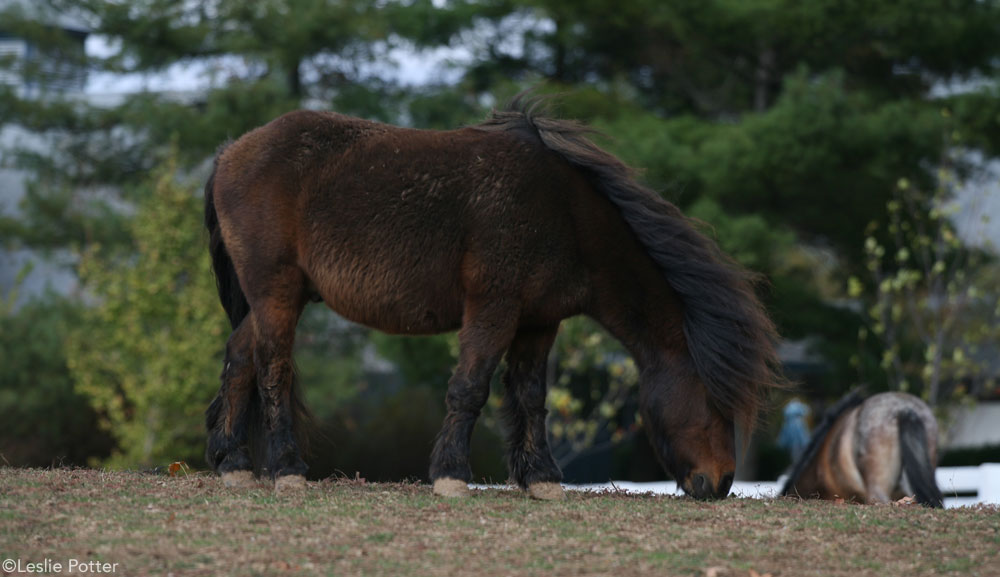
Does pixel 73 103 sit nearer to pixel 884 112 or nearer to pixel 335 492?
pixel 884 112

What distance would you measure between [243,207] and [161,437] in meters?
14.2

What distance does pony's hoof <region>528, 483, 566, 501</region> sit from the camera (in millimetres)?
6648

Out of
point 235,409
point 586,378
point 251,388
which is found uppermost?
point 251,388

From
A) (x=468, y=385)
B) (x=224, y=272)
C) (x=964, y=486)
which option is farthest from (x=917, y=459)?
(x=224, y=272)

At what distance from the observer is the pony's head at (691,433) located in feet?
21.7

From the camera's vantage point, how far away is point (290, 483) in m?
6.65

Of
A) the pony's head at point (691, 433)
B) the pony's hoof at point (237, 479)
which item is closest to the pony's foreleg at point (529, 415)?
the pony's head at point (691, 433)

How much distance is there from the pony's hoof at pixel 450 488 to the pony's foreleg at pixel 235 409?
4.23 feet

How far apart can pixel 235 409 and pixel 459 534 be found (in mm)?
2304

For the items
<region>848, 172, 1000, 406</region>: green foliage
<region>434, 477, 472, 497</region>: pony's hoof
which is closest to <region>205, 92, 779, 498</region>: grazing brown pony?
<region>434, 477, 472, 497</region>: pony's hoof

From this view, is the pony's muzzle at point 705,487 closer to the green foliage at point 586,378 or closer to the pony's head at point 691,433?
the pony's head at point 691,433

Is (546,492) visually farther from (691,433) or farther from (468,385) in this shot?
(691,433)

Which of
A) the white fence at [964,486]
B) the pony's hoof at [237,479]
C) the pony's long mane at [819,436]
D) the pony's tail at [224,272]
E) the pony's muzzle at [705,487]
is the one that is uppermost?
the pony's tail at [224,272]

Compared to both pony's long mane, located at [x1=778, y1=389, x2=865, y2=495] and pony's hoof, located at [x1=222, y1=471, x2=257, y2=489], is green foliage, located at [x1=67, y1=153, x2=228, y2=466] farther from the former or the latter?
pony's hoof, located at [x1=222, y1=471, x2=257, y2=489]
